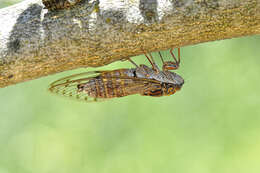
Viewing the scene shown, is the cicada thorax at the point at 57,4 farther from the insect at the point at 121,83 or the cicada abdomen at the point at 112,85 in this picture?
the cicada abdomen at the point at 112,85

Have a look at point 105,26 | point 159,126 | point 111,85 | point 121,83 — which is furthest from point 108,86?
point 159,126

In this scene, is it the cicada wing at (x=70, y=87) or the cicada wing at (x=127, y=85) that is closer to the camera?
the cicada wing at (x=70, y=87)

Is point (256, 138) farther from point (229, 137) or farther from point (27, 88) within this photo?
point (27, 88)

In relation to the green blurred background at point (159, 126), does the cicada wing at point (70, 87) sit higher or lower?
higher

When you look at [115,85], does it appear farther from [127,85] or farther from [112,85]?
[127,85]

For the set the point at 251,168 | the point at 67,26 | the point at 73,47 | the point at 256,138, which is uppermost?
the point at 67,26

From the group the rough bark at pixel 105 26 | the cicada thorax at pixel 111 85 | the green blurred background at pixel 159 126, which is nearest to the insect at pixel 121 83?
the cicada thorax at pixel 111 85

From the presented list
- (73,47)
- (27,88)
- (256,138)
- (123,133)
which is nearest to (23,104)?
(27,88)
